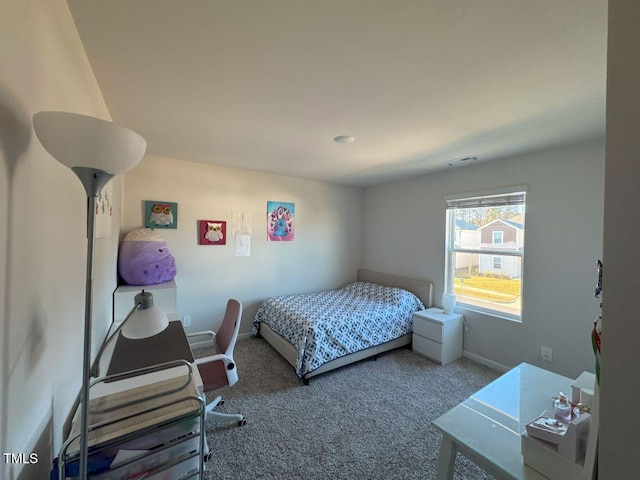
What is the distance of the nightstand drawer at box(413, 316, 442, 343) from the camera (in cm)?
284

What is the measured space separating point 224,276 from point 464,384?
2.96 metres

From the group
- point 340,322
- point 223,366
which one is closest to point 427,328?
point 340,322

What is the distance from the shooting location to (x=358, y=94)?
1.57 m

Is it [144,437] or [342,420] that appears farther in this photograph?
[342,420]

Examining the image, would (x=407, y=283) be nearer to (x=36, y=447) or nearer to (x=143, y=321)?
(x=143, y=321)


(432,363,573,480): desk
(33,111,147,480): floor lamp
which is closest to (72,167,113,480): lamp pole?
(33,111,147,480): floor lamp

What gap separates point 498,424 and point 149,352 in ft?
6.64

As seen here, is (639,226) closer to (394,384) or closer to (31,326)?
(31,326)

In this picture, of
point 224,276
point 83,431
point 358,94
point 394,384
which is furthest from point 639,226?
point 224,276

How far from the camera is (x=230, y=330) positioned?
77.2 inches

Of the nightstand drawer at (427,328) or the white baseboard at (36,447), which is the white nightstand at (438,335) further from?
the white baseboard at (36,447)

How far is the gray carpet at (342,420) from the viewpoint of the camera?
5.13ft

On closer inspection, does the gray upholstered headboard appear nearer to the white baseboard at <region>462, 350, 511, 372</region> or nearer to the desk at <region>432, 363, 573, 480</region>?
the white baseboard at <region>462, 350, 511, 372</region>

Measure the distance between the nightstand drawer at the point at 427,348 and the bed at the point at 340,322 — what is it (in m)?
0.15
